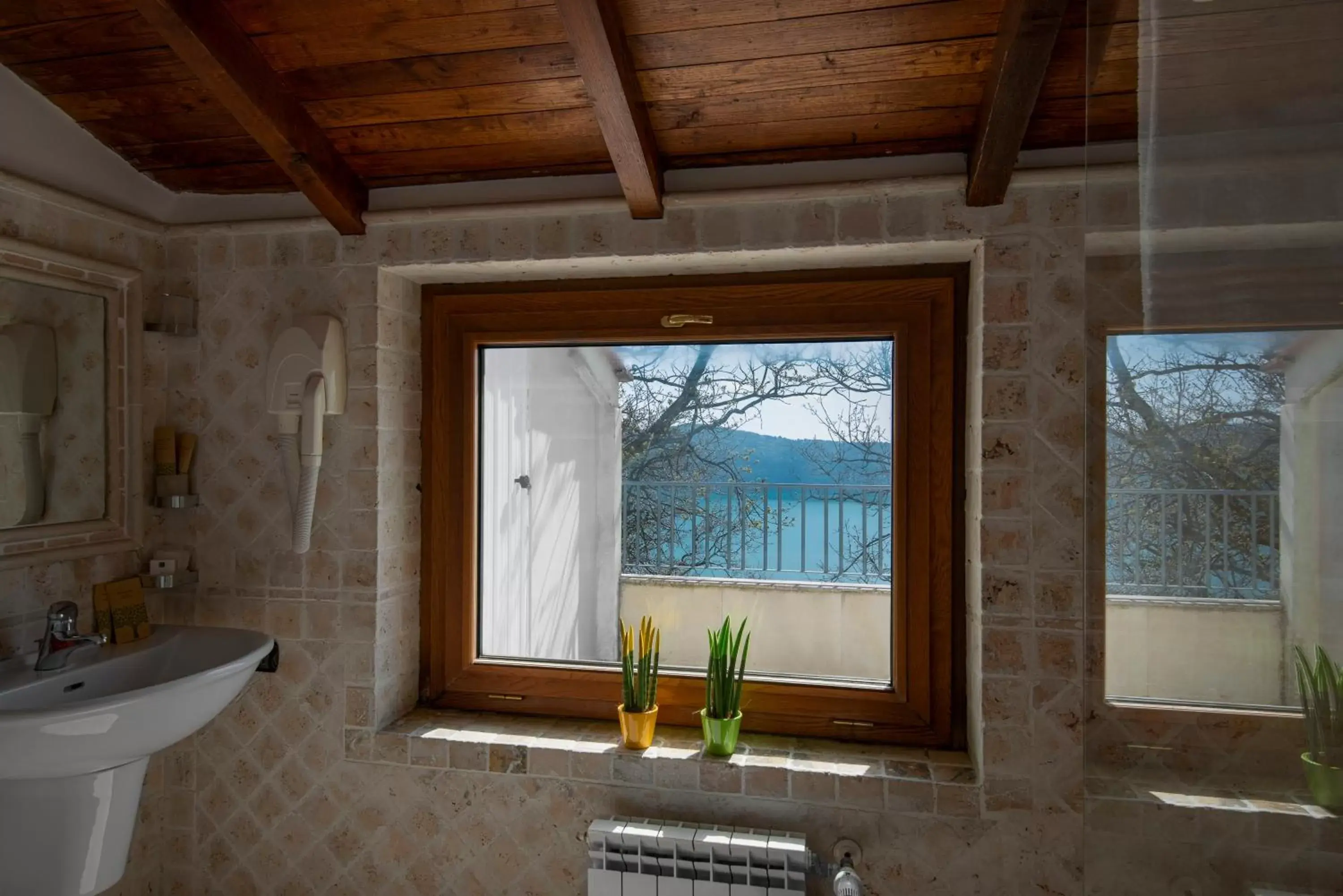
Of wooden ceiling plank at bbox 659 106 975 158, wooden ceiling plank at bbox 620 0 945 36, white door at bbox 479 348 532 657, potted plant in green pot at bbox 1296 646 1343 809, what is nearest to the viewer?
potted plant in green pot at bbox 1296 646 1343 809

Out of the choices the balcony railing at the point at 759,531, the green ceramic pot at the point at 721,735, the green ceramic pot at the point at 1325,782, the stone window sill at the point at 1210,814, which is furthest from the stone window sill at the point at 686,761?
the green ceramic pot at the point at 1325,782

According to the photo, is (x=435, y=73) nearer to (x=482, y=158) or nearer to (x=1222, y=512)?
(x=482, y=158)

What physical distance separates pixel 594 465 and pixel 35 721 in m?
1.24

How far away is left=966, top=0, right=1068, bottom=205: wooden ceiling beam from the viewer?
48.4 inches

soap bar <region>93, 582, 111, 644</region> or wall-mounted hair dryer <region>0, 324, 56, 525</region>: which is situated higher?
wall-mounted hair dryer <region>0, 324, 56, 525</region>

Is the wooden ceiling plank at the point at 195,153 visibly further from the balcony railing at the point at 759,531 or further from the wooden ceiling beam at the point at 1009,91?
the wooden ceiling beam at the point at 1009,91

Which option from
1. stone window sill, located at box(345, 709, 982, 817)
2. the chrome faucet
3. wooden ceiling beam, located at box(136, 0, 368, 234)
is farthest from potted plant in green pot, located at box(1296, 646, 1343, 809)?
the chrome faucet

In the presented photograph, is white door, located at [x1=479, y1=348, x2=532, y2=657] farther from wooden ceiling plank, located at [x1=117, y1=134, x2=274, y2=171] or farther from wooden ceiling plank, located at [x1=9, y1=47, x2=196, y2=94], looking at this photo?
wooden ceiling plank, located at [x1=9, y1=47, x2=196, y2=94]

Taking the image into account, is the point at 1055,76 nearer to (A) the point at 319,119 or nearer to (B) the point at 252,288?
(A) the point at 319,119

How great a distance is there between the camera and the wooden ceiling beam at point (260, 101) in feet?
4.58

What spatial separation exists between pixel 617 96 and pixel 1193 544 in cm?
123

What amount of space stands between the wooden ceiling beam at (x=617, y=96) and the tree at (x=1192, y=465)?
104 cm

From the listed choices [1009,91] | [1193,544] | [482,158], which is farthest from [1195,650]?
[482,158]

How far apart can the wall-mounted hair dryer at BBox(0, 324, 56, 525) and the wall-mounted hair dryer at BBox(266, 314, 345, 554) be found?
448 millimetres
